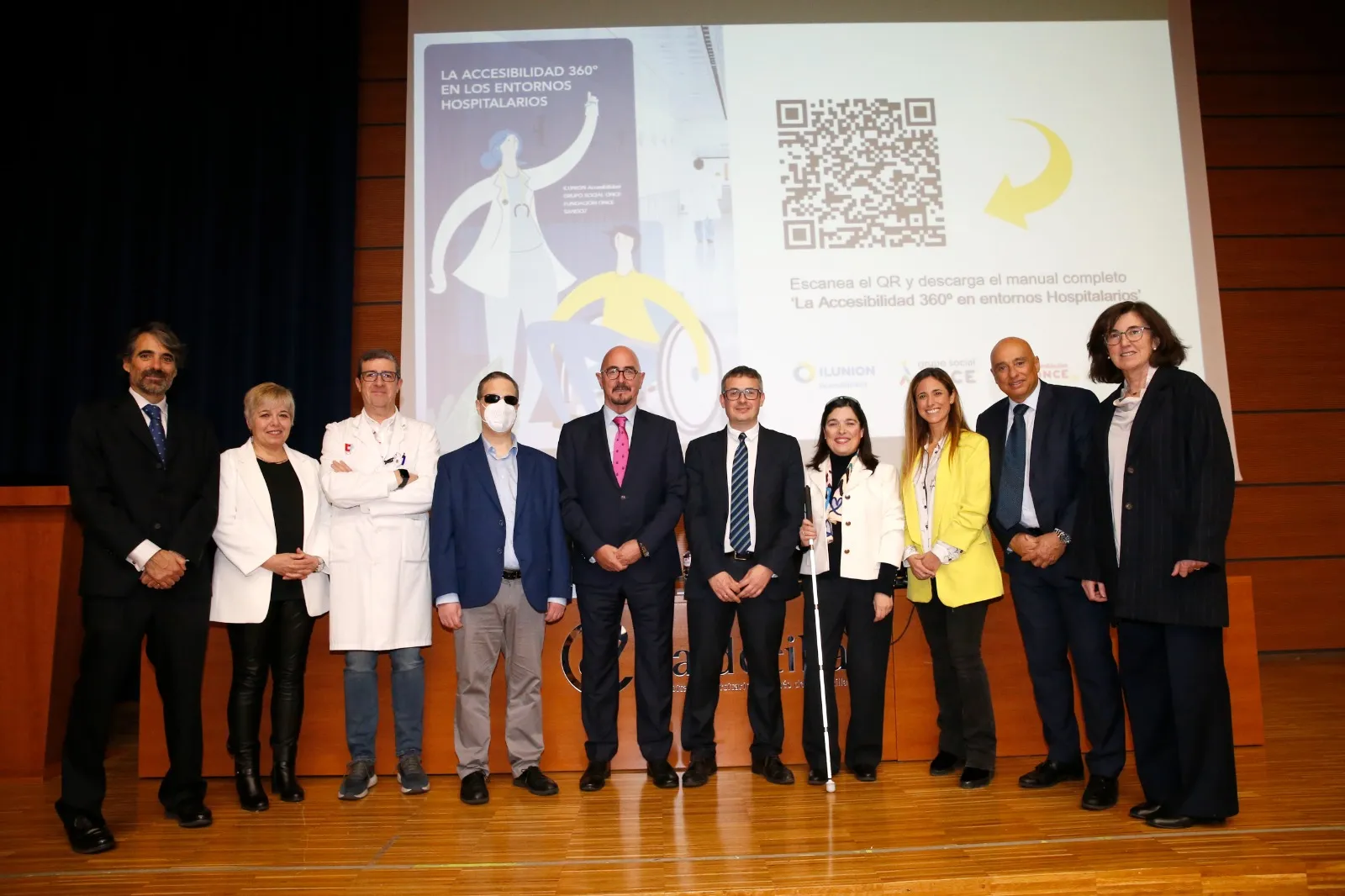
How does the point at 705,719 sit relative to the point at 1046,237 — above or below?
below

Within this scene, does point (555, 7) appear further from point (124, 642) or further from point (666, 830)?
point (666, 830)

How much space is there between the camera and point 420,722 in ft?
10.6

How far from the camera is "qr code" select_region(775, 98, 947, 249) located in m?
4.76

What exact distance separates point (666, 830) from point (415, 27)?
14.8 feet

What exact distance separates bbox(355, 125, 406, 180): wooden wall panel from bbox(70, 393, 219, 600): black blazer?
2.86m

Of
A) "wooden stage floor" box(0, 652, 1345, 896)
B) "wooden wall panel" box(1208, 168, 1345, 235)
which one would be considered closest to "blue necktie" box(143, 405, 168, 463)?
"wooden stage floor" box(0, 652, 1345, 896)

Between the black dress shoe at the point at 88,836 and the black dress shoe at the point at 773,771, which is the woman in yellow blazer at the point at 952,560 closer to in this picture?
the black dress shoe at the point at 773,771

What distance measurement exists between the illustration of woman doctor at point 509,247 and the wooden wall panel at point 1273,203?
4.19 m

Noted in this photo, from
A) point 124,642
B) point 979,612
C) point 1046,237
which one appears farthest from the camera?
point 1046,237

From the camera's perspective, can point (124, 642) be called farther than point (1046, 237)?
No

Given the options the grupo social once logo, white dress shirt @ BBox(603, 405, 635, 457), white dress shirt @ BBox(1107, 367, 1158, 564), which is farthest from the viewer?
the grupo social once logo

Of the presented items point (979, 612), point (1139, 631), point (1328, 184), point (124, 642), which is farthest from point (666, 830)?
point (1328, 184)

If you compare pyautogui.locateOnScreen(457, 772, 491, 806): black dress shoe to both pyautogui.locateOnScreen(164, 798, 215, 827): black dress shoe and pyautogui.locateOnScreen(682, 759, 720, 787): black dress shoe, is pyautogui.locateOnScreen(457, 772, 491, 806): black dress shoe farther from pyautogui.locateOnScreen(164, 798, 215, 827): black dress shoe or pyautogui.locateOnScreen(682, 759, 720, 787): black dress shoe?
pyautogui.locateOnScreen(164, 798, 215, 827): black dress shoe

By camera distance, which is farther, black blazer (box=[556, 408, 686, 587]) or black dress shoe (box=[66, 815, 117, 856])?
black blazer (box=[556, 408, 686, 587])
